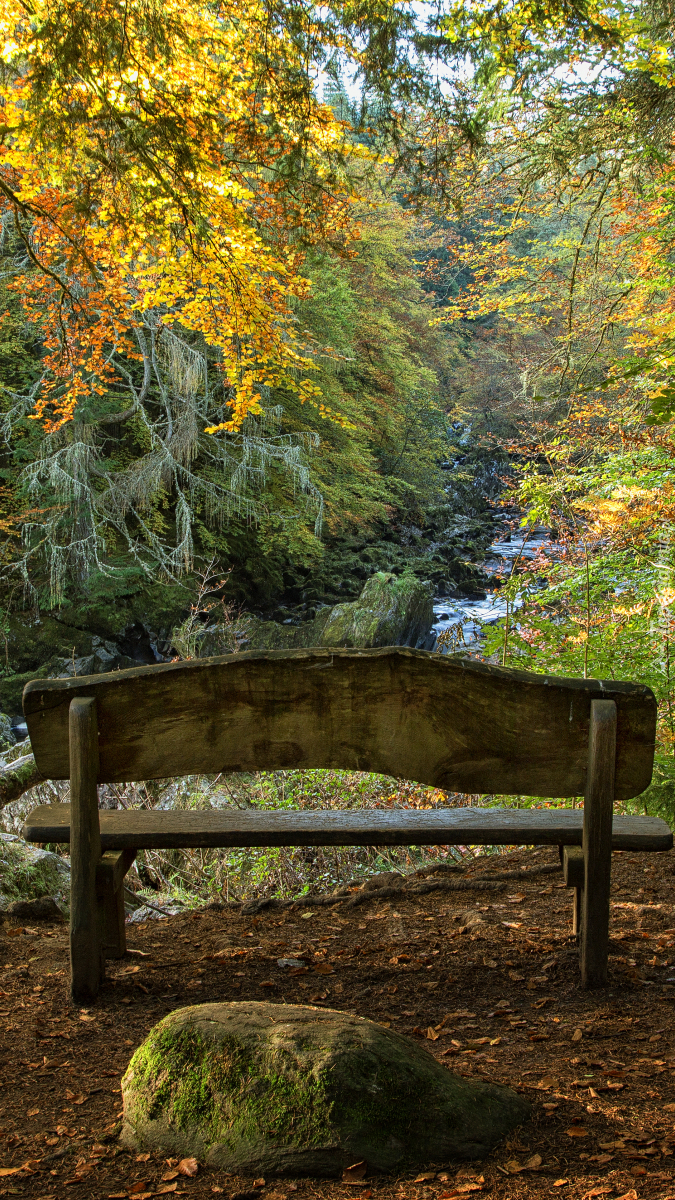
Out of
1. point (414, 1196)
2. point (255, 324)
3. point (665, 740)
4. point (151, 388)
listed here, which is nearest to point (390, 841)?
point (414, 1196)

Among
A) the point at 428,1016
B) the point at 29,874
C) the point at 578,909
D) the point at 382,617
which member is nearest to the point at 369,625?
the point at 382,617

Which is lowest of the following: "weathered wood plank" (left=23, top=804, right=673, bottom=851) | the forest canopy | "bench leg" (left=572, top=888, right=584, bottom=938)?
"bench leg" (left=572, top=888, right=584, bottom=938)

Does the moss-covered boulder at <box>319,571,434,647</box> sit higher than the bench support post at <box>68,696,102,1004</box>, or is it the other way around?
the moss-covered boulder at <box>319,571,434,647</box>

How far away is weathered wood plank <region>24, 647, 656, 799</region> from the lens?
225 cm

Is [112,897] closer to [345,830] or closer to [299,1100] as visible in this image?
[345,830]

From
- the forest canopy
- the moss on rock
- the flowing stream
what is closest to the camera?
the moss on rock

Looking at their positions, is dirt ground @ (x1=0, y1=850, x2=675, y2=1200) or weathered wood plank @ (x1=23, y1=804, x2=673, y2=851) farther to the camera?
weathered wood plank @ (x1=23, y1=804, x2=673, y2=851)

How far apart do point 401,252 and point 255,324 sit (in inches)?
661

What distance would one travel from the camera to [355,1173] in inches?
55.3

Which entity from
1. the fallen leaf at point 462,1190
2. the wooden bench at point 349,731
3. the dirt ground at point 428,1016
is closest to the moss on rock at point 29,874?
the dirt ground at point 428,1016

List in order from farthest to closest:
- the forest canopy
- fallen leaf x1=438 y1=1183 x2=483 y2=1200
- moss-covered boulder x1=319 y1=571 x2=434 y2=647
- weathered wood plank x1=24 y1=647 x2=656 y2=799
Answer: moss-covered boulder x1=319 y1=571 x2=434 y2=647, the forest canopy, weathered wood plank x1=24 y1=647 x2=656 y2=799, fallen leaf x1=438 y1=1183 x2=483 y2=1200

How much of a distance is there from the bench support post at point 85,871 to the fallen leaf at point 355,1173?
1.25m

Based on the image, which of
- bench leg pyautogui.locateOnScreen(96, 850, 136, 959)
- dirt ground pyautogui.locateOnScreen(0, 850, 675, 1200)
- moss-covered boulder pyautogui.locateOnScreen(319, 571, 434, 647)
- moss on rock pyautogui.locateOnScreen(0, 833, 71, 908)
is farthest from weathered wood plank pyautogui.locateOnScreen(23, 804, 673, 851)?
moss-covered boulder pyautogui.locateOnScreen(319, 571, 434, 647)

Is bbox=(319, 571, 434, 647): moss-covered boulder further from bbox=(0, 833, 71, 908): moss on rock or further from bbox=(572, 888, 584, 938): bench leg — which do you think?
bbox=(572, 888, 584, 938): bench leg
